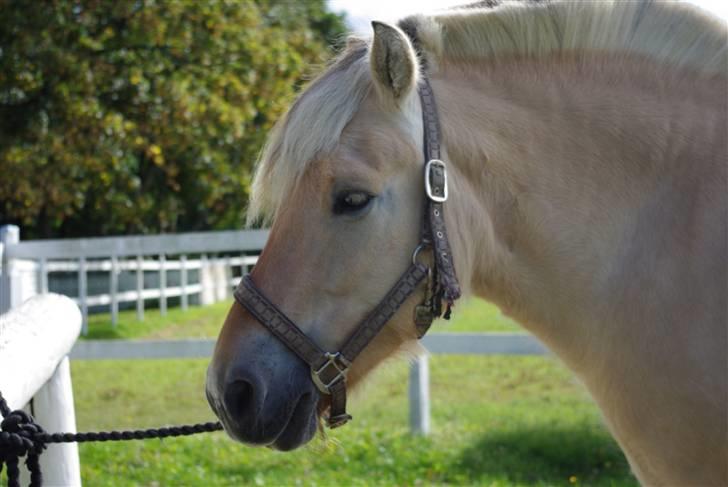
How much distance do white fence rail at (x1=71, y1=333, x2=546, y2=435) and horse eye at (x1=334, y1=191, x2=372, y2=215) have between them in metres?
3.68

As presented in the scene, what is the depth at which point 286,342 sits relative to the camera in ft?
6.64

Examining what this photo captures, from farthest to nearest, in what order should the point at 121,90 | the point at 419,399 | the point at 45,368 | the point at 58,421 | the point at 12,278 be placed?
the point at 121,90, the point at 419,399, the point at 12,278, the point at 58,421, the point at 45,368

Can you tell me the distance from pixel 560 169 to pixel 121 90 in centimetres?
1022

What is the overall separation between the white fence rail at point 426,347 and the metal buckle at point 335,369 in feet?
11.7

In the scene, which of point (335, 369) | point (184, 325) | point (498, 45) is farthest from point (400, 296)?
point (184, 325)

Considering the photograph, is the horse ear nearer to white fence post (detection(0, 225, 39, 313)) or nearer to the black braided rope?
the black braided rope

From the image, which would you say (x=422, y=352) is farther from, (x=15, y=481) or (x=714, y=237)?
(x=15, y=481)

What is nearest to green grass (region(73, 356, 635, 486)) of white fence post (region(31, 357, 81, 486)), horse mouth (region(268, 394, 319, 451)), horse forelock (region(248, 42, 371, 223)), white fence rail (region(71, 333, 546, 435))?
white fence rail (region(71, 333, 546, 435))

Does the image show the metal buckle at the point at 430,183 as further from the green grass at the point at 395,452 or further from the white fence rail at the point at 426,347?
the white fence rail at the point at 426,347

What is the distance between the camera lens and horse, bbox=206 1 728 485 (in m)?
1.99

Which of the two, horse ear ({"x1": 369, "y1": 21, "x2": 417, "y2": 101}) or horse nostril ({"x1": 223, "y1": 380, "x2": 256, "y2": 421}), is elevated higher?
horse ear ({"x1": 369, "y1": 21, "x2": 417, "y2": 101})

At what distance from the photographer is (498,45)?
7.29ft

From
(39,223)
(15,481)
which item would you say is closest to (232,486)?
(15,481)

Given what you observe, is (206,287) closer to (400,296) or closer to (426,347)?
(426,347)
